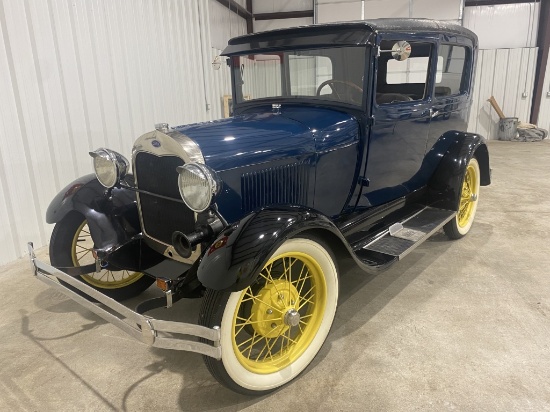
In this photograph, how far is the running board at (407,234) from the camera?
2650 millimetres

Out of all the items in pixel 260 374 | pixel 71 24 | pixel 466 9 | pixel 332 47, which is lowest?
pixel 260 374

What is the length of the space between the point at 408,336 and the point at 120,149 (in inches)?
149

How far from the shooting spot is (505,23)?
10.0 meters

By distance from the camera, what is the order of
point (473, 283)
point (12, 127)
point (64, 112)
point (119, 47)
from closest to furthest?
point (473, 283) → point (12, 127) → point (64, 112) → point (119, 47)

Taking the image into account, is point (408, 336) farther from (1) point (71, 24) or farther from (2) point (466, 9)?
(2) point (466, 9)

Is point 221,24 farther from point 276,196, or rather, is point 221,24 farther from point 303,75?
point 276,196

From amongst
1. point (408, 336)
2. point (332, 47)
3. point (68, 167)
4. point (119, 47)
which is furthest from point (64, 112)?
point (408, 336)

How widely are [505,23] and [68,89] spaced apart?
10.2m

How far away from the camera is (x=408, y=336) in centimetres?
245

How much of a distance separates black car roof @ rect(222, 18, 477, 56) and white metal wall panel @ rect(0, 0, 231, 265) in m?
1.88

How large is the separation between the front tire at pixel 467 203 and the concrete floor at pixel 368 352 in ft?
1.45

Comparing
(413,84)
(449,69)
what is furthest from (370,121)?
(449,69)

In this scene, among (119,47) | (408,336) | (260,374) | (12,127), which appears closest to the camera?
(260,374)

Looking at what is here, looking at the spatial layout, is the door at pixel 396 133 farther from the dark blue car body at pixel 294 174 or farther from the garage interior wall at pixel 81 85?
the garage interior wall at pixel 81 85
